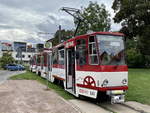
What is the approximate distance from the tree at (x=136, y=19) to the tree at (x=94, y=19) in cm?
300

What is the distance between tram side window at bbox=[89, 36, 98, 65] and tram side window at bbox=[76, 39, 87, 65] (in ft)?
1.30

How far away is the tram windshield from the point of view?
9.75 meters

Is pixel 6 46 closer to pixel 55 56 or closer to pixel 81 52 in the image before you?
pixel 55 56

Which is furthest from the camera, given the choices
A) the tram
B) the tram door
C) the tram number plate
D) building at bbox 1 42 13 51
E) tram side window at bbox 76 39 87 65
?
building at bbox 1 42 13 51

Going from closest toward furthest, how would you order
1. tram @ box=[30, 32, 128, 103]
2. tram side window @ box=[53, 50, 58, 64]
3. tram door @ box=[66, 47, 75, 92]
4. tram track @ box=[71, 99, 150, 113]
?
tram track @ box=[71, 99, 150, 113], tram @ box=[30, 32, 128, 103], tram door @ box=[66, 47, 75, 92], tram side window @ box=[53, 50, 58, 64]

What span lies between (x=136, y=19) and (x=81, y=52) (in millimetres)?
30556

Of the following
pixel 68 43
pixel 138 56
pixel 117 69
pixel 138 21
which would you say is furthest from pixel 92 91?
pixel 138 56

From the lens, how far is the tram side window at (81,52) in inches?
413

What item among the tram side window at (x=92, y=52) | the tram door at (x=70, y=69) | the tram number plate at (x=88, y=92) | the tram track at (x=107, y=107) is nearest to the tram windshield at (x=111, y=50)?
the tram side window at (x=92, y=52)

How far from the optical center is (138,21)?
38875mm

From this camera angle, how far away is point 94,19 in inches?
1495

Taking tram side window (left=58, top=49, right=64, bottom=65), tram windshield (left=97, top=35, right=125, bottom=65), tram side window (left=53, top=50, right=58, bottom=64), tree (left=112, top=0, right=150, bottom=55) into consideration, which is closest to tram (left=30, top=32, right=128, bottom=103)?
tram windshield (left=97, top=35, right=125, bottom=65)

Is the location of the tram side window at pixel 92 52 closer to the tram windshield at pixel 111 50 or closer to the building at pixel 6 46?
the tram windshield at pixel 111 50

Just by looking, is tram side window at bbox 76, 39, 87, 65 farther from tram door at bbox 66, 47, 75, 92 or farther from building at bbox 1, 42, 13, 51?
building at bbox 1, 42, 13, 51
